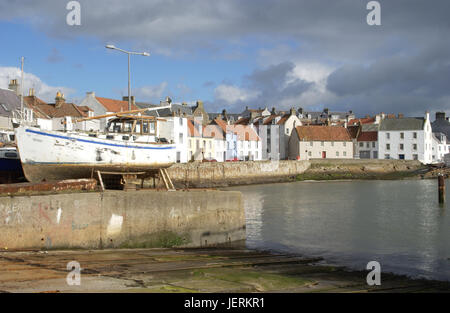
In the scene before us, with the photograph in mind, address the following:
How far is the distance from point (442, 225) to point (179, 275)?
845 inches

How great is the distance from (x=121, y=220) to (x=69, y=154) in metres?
5.03

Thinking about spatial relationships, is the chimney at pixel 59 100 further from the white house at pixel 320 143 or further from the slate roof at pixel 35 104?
the white house at pixel 320 143

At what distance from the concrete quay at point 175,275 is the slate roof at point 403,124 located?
271 feet

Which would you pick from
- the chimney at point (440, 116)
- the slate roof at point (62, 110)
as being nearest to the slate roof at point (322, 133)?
the chimney at point (440, 116)

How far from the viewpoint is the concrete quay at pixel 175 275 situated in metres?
9.60

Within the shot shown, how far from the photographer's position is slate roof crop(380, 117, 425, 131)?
90.1 metres

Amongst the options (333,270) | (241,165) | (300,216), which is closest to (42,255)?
(333,270)

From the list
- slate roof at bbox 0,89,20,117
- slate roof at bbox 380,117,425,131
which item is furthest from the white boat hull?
slate roof at bbox 380,117,425,131

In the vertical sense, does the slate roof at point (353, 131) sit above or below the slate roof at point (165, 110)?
below

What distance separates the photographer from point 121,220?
48.2 ft

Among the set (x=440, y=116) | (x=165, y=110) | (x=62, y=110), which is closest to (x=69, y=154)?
(x=62, y=110)

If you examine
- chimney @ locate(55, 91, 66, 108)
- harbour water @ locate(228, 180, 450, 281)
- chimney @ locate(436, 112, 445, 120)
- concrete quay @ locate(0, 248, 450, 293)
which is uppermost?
chimney @ locate(436, 112, 445, 120)

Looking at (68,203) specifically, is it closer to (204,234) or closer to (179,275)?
(179,275)

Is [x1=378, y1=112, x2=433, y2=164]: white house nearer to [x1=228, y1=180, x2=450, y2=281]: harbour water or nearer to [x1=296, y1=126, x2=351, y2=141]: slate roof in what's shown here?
[x1=296, y1=126, x2=351, y2=141]: slate roof
